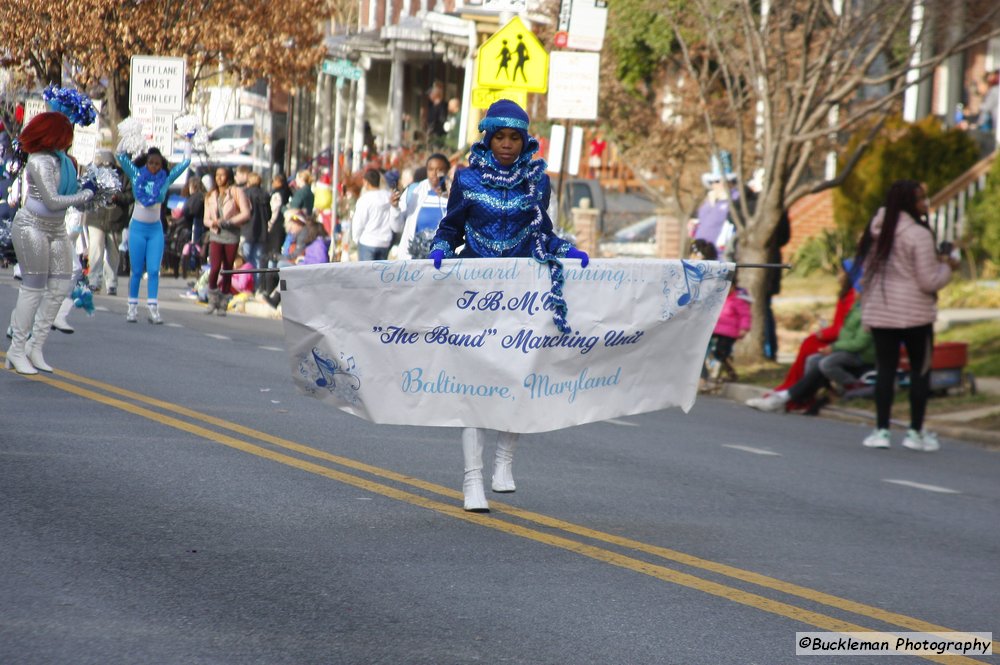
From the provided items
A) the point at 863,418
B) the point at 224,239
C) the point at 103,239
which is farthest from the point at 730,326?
the point at 103,239

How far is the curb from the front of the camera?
13586 millimetres

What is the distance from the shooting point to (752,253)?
18.4m

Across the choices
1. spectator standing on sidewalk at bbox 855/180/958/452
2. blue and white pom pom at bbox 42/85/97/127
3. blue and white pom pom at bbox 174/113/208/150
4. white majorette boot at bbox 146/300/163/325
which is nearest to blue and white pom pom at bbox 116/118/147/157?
white majorette boot at bbox 146/300/163/325

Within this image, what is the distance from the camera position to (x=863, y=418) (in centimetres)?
1475

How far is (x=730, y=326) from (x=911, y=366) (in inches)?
149

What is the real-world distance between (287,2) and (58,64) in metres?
4.75

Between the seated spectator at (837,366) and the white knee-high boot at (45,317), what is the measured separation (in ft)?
21.8

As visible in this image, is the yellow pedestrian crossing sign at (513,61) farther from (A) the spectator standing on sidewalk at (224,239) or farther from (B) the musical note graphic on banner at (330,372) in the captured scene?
(B) the musical note graphic on banner at (330,372)

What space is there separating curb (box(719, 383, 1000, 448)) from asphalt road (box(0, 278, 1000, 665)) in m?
1.73

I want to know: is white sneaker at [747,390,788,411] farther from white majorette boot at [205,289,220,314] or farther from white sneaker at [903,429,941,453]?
white majorette boot at [205,289,220,314]

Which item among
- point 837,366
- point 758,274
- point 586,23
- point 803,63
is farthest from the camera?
point 586,23

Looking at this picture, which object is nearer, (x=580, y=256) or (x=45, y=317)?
(x=580, y=256)

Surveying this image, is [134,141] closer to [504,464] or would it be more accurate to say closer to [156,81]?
[156,81]

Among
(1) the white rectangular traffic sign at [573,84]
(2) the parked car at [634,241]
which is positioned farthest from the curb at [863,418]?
(2) the parked car at [634,241]
